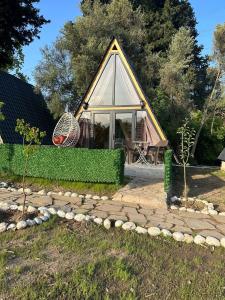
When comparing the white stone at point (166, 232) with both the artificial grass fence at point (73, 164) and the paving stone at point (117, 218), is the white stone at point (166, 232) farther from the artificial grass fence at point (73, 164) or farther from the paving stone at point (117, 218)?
the artificial grass fence at point (73, 164)

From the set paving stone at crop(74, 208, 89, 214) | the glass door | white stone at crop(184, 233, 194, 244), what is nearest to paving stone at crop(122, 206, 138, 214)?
paving stone at crop(74, 208, 89, 214)

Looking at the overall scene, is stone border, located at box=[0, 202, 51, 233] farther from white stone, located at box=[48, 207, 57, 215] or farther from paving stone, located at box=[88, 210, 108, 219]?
paving stone, located at box=[88, 210, 108, 219]

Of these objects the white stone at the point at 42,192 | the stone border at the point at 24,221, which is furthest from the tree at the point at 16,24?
the stone border at the point at 24,221

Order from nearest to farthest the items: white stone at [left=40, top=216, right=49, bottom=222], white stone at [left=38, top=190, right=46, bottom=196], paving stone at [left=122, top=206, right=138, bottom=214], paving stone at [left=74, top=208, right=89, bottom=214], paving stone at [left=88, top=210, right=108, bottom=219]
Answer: white stone at [left=40, top=216, right=49, bottom=222] < paving stone at [left=88, top=210, right=108, bottom=219] < paving stone at [left=74, top=208, right=89, bottom=214] < paving stone at [left=122, top=206, right=138, bottom=214] < white stone at [left=38, top=190, right=46, bottom=196]

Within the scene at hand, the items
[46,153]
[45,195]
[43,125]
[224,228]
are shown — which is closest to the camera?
[224,228]

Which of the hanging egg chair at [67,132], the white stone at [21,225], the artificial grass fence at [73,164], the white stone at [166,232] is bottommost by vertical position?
the white stone at [166,232]

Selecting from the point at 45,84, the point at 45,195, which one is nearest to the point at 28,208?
the point at 45,195

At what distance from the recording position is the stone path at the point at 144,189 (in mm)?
8961

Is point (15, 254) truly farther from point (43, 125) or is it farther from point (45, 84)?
point (45, 84)

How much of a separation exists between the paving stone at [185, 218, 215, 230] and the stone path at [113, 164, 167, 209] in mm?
1341

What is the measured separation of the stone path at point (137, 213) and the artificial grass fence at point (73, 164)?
1483 millimetres

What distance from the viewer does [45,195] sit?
9172mm

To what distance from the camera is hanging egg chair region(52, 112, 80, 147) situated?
13414 mm

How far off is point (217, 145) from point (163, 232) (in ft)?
68.4
